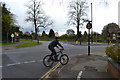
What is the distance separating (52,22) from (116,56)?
33.8 metres

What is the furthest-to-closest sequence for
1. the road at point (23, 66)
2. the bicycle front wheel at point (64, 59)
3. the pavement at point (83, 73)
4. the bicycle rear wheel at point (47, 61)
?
1. the bicycle front wheel at point (64, 59)
2. the bicycle rear wheel at point (47, 61)
3. the road at point (23, 66)
4. the pavement at point (83, 73)

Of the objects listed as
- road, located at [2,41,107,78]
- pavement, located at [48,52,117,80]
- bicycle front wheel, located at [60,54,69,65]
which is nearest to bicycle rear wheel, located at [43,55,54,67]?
road, located at [2,41,107,78]

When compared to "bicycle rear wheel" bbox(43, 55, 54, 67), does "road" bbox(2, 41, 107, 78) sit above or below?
below

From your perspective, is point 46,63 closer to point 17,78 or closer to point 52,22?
point 17,78

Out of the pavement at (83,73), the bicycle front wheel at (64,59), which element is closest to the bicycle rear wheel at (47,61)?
the bicycle front wheel at (64,59)

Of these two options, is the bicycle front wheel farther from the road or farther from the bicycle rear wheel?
the road

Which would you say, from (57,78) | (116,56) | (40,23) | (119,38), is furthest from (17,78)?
(40,23)

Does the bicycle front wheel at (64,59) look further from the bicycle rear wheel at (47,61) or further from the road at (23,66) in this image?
the road at (23,66)

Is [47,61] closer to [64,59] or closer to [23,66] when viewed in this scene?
[64,59]

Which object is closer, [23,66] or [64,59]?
[23,66]

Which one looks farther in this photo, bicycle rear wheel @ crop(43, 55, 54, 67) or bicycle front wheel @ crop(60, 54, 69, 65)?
bicycle front wheel @ crop(60, 54, 69, 65)

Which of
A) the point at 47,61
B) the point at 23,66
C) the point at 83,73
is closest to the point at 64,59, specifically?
the point at 47,61

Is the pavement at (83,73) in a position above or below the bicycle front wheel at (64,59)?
below

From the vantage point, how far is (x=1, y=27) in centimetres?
2373
